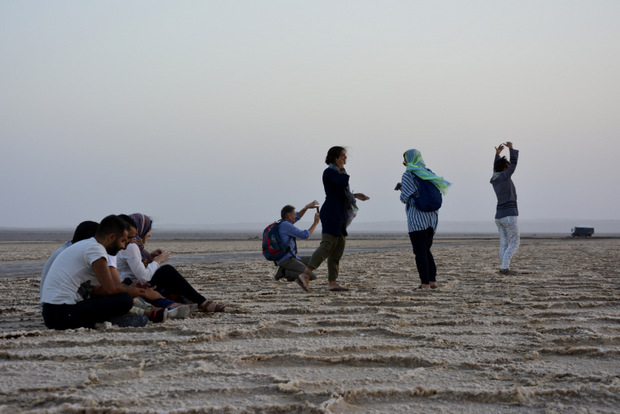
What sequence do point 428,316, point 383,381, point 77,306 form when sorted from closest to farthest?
point 383,381 < point 77,306 < point 428,316

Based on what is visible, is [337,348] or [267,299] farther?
[267,299]

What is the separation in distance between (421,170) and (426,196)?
337mm

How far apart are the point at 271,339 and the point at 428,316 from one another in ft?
5.26

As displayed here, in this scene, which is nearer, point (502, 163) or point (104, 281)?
point (104, 281)

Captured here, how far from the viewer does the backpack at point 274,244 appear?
8.59 meters

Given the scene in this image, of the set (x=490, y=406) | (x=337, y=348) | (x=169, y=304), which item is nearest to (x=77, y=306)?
(x=169, y=304)

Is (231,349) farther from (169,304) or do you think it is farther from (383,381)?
(169,304)

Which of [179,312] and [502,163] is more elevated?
[502,163]

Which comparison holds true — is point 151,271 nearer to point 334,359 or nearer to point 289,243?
point 334,359

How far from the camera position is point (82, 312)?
14.8ft

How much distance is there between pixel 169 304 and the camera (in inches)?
210

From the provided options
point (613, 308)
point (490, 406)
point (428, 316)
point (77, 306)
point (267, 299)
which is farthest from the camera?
point (267, 299)

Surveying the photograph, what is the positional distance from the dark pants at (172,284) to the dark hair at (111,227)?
3.42ft

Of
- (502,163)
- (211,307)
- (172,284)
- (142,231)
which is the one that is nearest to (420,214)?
(502,163)
